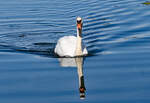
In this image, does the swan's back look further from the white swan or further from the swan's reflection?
the swan's reflection

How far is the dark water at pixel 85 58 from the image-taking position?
12.3 metres

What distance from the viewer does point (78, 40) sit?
56.7 ft

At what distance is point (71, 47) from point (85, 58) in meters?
0.93

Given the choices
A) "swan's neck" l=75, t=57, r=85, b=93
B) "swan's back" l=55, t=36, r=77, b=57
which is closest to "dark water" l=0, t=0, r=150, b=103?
"swan's neck" l=75, t=57, r=85, b=93

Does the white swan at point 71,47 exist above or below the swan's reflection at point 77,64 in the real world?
above

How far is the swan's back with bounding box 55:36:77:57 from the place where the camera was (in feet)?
57.0

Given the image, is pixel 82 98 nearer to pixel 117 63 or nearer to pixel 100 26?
pixel 117 63

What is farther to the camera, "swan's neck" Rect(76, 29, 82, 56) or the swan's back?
the swan's back

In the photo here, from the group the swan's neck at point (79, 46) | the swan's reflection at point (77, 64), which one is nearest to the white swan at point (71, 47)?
the swan's neck at point (79, 46)

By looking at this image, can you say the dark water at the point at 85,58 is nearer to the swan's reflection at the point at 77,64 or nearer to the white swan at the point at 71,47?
the swan's reflection at the point at 77,64

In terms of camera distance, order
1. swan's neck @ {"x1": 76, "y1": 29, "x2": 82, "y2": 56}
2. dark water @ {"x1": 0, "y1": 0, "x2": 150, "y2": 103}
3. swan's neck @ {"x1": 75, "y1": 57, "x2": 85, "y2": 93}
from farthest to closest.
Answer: swan's neck @ {"x1": 76, "y1": 29, "x2": 82, "y2": 56}, swan's neck @ {"x1": 75, "y1": 57, "x2": 85, "y2": 93}, dark water @ {"x1": 0, "y1": 0, "x2": 150, "y2": 103}

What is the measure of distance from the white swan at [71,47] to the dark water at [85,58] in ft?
1.22

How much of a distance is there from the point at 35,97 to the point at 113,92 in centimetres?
195

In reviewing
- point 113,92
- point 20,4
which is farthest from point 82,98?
point 20,4
